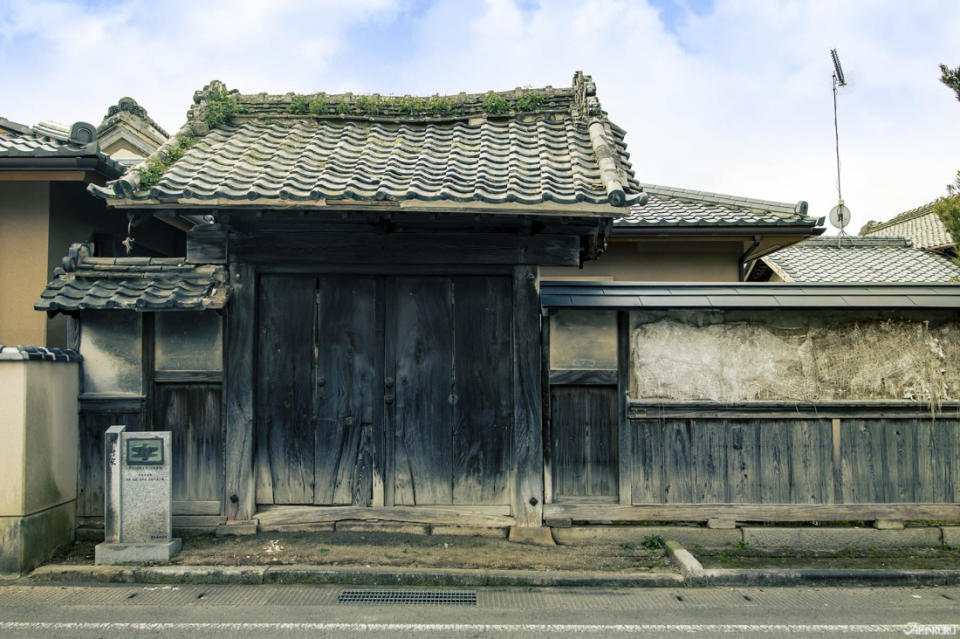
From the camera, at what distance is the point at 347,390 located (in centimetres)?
731

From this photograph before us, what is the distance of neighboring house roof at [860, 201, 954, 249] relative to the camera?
23.4 metres

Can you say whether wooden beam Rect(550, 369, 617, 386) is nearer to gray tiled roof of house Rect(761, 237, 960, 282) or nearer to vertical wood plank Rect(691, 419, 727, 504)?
vertical wood plank Rect(691, 419, 727, 504)

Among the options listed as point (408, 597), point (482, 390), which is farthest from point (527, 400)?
point (408, 597)

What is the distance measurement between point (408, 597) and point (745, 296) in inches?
187

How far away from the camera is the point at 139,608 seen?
533cm

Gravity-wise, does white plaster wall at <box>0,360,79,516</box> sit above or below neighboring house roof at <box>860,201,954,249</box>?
below

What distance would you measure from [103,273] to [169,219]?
2.99 ft

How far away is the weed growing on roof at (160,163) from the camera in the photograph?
675cm

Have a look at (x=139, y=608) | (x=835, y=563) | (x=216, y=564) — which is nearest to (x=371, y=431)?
(x=216, y=564)

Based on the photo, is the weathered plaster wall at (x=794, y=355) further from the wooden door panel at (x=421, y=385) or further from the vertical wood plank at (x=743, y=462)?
the wooden door panel at (x=421, y=385)

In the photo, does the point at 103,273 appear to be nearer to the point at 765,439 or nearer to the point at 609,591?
the point at 609,591

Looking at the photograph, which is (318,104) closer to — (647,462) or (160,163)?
(160,163)

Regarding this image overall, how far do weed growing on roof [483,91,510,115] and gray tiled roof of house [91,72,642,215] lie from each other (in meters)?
0.01

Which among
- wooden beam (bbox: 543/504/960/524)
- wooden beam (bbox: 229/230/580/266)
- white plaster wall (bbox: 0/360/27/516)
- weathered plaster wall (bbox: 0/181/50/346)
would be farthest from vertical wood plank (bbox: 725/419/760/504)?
weathered plaster wall (bbox: 0/181/50/346)
